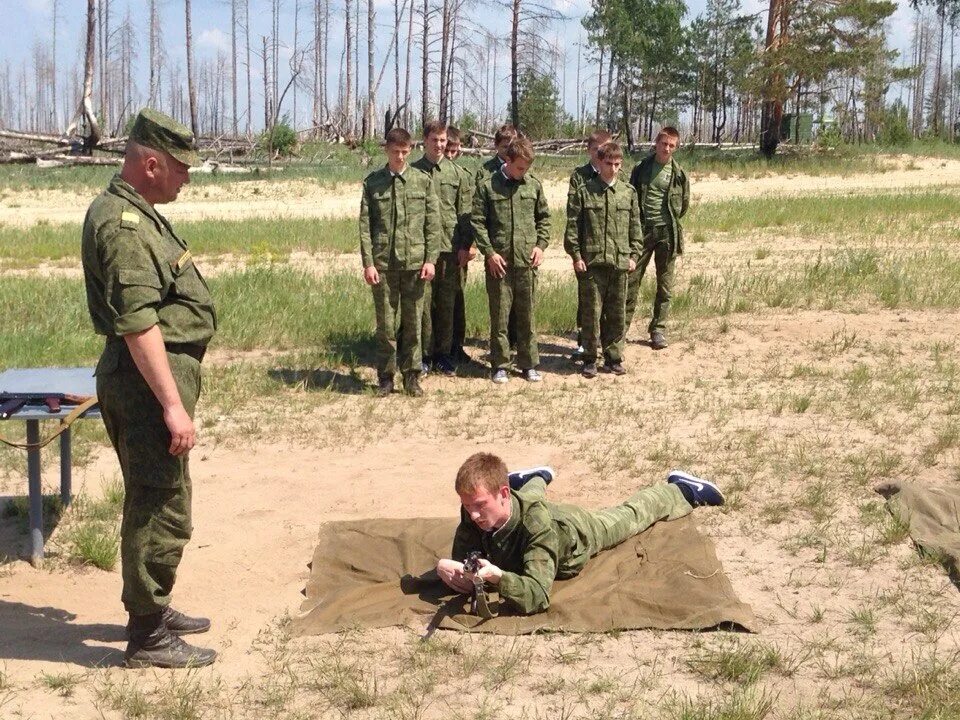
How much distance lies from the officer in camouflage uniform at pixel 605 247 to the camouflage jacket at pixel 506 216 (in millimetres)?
338

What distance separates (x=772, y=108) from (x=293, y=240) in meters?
21.8

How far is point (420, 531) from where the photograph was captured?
6.33 m

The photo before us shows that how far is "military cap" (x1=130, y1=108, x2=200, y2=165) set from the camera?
169 inches

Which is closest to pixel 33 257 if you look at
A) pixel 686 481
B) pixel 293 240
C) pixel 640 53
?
pixel 293 240

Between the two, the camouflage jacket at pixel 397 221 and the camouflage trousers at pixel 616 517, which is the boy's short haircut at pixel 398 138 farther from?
the camouflage trousers at pixel 616 517

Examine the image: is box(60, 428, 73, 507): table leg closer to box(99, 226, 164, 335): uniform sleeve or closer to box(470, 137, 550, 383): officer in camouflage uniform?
box(99, 226, 164, 335): uniform sleeve

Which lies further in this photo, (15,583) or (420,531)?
(420,531)

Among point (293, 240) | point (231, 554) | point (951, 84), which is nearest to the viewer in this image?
point (231, 554)

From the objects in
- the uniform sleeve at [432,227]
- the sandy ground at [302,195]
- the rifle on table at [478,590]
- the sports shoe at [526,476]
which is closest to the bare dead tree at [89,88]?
the sandy ground at [302,195]

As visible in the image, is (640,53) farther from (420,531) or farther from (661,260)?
(420,531)

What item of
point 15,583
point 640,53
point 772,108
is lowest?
point 15,583

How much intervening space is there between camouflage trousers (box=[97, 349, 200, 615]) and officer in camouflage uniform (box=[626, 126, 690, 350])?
22.6ft

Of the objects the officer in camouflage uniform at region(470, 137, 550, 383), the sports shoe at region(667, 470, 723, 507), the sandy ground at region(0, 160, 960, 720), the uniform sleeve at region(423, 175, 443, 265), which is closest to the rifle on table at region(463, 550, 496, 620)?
the sandy ground at region(0, 160, 960, 720)

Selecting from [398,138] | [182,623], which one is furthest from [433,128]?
[182,623]
